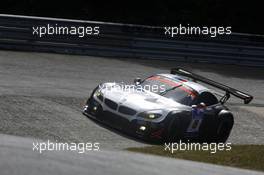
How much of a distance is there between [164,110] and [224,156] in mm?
1679

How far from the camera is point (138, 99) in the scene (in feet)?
46.1

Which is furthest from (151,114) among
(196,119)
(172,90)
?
(172,90)

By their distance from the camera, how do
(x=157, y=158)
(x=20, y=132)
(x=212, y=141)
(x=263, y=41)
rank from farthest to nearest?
1. (x=263, y=41)
2. (x=212, y=141)
3. (x=20, y=132)
4. (x=157, y=158)

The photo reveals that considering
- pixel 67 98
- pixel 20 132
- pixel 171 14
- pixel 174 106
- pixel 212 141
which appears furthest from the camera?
pixel 171 14

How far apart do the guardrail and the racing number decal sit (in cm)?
907

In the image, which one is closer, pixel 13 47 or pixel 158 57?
pixel 13 47

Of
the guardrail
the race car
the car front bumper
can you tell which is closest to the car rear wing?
the race car

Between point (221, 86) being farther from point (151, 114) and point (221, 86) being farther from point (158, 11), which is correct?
point (158, 11)

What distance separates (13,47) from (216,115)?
9.38 metres

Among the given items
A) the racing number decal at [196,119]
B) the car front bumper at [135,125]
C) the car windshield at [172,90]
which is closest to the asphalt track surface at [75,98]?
the car front bumper at [135,125]

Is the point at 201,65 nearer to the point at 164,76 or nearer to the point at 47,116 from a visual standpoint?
the point at 164,76

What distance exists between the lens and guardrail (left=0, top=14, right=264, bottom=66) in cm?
2223

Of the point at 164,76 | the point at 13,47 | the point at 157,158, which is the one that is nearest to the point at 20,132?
the point at 157,158

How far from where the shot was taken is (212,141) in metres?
14.9
